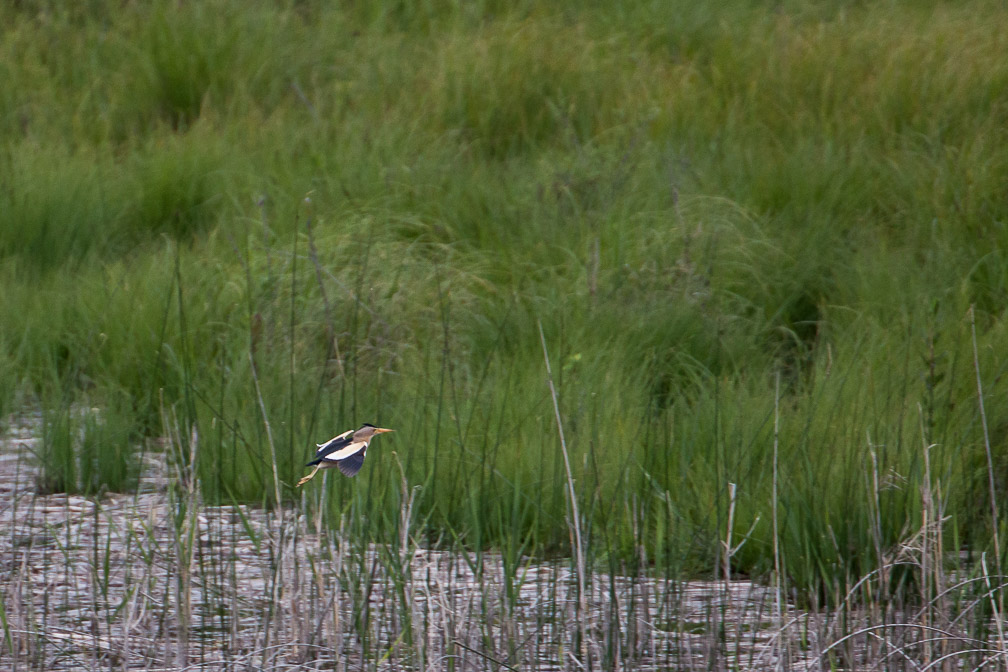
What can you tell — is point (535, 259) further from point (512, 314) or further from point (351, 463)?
point (351, 463)

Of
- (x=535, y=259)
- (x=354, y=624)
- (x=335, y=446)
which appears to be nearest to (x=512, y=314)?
(x=535, y=259)

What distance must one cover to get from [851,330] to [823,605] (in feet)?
4.68

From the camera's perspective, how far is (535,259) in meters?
4.48

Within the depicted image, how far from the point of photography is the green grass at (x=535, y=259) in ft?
9.25

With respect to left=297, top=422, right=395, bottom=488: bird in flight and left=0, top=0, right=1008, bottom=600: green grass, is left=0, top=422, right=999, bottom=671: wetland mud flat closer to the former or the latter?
left=0, top=0, right=1008, bottom=600: green grass

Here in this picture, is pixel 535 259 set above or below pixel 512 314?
above

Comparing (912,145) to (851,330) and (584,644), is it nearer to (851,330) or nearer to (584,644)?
(851,330)

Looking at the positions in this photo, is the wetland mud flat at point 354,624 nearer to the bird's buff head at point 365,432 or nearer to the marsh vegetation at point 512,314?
the marsh vegetation at point 512,314

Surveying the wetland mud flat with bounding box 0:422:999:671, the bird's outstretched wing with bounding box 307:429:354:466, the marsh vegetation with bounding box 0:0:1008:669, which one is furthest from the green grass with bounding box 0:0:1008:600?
the bird's outstretched wing with bounding box 307:429:354:466

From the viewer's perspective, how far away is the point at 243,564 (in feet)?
8.98

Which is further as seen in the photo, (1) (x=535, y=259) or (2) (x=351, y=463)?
(1) (x=535, y=259)

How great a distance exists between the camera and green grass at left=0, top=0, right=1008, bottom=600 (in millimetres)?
2818

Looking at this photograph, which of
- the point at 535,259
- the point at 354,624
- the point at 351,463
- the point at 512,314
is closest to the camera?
the point at 351,463

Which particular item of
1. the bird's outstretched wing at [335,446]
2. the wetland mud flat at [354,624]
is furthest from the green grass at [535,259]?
the bird's outstretched wing at [335,446]
